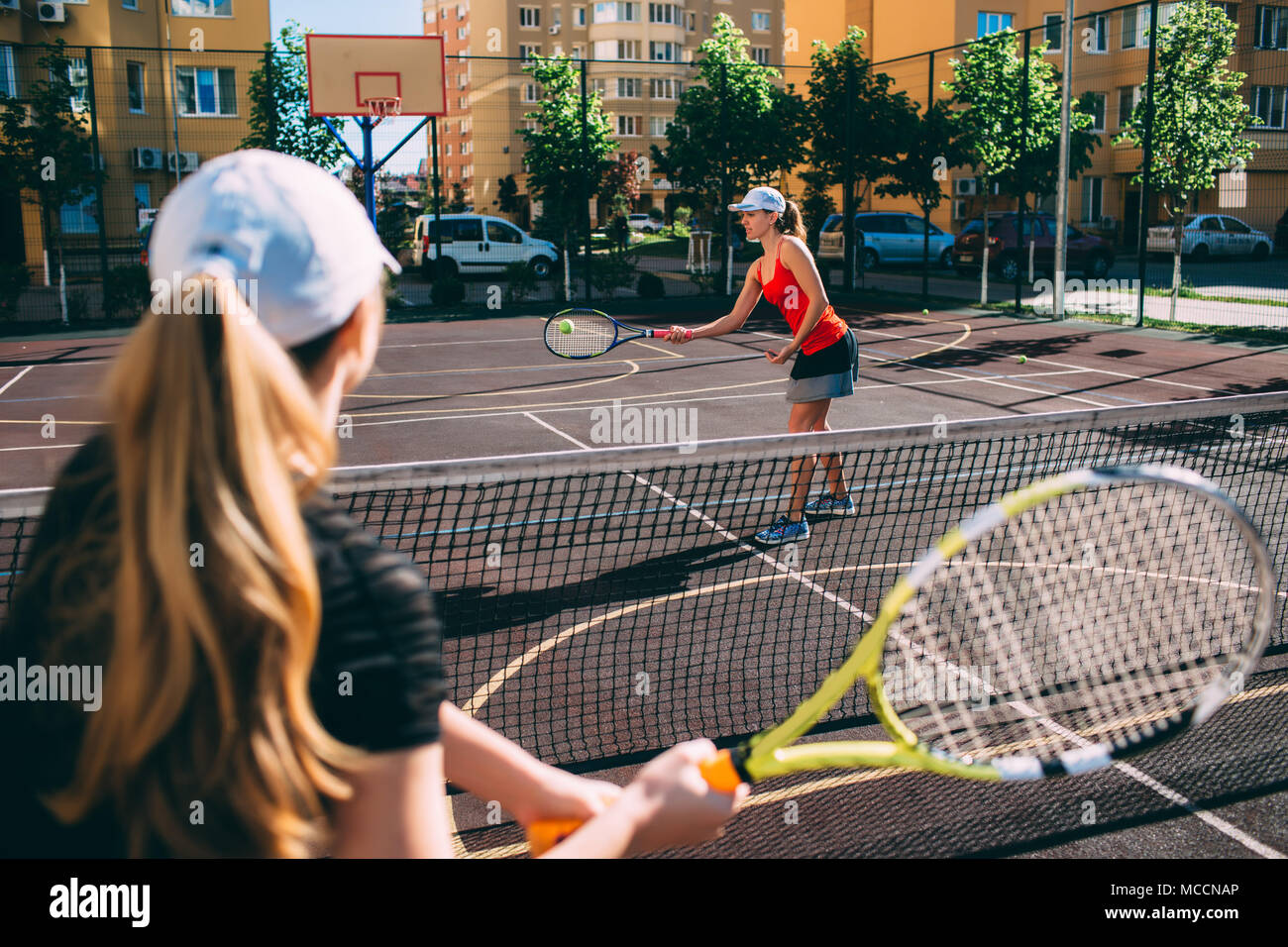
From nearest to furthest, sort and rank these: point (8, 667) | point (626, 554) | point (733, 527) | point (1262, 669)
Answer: point (8, 667), point (1262, 669), point (626, 554), point (733, 527)

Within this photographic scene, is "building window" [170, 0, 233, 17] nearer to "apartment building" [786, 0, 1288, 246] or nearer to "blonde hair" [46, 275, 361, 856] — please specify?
"apartment building" [786, 0, 1288, 246]

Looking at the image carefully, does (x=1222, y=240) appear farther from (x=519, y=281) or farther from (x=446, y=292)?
(x=446, y=292)

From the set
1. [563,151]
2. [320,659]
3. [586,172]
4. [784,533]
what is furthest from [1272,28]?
[320,659]

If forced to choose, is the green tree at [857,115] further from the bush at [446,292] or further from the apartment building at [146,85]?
the apartment building at [146,85]

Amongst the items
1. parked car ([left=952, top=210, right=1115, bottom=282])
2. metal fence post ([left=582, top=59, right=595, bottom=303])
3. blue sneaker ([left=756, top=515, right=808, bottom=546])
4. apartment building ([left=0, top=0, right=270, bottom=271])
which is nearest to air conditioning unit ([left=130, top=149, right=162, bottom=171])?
apartment building ([left=0, top=0, right=270, bottom=271])

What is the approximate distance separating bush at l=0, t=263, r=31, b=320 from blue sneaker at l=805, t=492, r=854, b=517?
19846mm

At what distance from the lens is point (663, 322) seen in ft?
75.0

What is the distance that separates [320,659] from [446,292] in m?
26.2

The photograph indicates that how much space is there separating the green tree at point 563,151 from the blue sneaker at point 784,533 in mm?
19438

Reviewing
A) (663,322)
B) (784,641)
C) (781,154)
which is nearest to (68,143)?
(663,322)

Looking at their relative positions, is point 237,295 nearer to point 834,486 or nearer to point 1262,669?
point 1262,669

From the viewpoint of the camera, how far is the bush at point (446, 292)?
88.0 feet

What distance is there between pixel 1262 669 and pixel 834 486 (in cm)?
352
